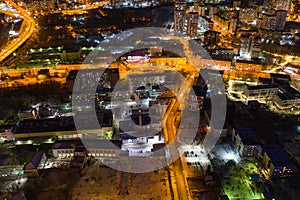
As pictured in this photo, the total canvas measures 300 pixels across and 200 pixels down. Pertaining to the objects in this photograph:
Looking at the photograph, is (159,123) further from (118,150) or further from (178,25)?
(178,25)

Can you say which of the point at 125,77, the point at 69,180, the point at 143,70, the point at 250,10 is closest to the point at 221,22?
the point at 250,10

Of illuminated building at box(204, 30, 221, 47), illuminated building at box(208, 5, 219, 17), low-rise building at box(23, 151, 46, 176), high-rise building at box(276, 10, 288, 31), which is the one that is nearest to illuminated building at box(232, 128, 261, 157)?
low-rise building at box(23, 151, 46, 176)

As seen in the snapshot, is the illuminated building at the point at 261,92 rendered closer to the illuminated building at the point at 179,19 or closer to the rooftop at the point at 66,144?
the rooftop at the point at 66,144

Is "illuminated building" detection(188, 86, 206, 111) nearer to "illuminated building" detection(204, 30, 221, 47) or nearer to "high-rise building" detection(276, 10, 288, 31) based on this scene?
"illuminated building" detection(204, 30, 221, 47)

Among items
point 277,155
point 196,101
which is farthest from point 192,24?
point 277,155

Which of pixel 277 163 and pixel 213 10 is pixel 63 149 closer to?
pixel 277 163

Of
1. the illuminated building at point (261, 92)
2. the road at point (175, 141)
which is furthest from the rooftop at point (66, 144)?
the illuminated building at point (261, 92)

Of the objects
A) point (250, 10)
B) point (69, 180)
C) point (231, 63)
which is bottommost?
point (69, 180)
